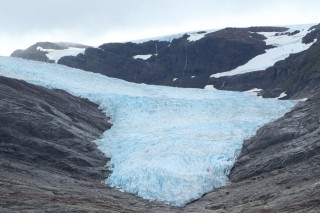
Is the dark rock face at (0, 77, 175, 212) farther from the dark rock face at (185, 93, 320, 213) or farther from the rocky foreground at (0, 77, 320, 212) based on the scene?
the dark rock face at (185, 93, 320, 213)

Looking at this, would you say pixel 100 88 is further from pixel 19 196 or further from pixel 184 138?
pixel 19 196

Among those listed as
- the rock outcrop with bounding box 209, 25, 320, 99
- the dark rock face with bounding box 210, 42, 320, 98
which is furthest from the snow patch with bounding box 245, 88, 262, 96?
the dark rock face with bounding box 210, 42, 320, 98

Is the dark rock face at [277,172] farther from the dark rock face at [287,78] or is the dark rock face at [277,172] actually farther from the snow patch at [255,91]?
the snow patch at [255,91]

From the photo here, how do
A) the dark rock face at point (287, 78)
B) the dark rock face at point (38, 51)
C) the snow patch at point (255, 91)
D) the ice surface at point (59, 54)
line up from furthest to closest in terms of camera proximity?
the dark rock face at point (38, 51) < the ice surface at point (59, 54) < the snow patch at point (255, 91) < the dark rock face at point (287, 78)

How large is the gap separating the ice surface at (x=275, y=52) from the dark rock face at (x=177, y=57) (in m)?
2.16

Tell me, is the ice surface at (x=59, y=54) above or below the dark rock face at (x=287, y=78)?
above

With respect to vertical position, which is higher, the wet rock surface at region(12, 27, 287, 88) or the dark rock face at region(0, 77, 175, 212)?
the wet rock surface at region(12, 27, 287, 88)

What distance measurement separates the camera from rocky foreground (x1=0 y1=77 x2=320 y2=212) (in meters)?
32.7

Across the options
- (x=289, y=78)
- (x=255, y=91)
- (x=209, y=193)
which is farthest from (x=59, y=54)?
(x=209, y=193)

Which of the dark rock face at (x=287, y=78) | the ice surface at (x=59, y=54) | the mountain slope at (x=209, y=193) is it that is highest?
the ice surface at (x=59, y=54)

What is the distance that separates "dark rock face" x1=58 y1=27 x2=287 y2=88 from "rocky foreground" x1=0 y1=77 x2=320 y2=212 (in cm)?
6051

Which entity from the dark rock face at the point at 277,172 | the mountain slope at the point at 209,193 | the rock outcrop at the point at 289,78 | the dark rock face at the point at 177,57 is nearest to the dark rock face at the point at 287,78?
the rock outcrop at the point at 289,78

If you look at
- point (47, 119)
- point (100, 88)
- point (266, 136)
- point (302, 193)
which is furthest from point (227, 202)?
point (100, 88)

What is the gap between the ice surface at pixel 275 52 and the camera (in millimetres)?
104312
